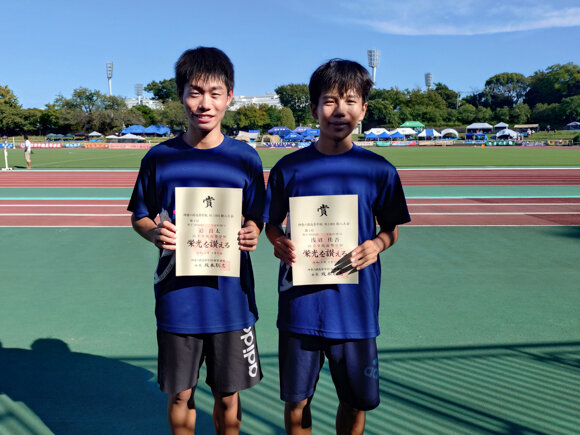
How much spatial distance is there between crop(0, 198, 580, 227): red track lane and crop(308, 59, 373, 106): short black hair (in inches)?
266

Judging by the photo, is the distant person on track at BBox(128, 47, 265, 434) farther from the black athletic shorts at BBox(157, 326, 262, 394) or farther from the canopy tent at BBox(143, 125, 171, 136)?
the canopy tent at BBox(143, 125, 171, 136)

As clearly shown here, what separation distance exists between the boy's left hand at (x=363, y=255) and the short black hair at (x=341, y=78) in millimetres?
678

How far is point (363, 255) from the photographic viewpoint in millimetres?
2158

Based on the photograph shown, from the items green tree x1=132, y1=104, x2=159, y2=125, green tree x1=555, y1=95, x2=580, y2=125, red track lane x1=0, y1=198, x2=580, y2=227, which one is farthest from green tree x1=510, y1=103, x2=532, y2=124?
red track lane x1=0, y1=198, x2=580, y2=227

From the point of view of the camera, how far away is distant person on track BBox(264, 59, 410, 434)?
7.26 ft

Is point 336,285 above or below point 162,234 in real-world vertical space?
below

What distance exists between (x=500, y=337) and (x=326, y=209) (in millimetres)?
2513

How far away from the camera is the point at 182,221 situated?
2154 millimetres

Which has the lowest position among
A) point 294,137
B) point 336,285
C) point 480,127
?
point 336,285

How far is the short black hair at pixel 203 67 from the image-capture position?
2271 millimetres

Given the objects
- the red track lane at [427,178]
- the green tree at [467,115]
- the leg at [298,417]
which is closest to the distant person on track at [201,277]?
the leg at [298,417]

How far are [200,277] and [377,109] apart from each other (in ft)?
295

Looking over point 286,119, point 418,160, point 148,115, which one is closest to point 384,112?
point 286,119

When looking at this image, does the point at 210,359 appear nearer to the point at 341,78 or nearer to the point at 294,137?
the point at 341,78
